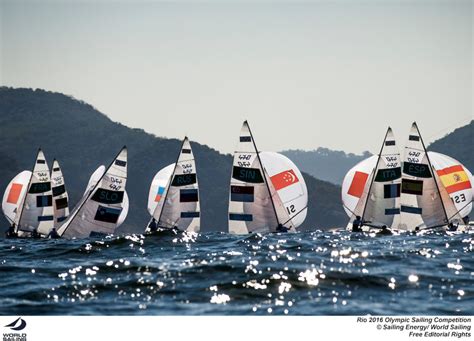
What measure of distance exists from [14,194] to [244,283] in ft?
182

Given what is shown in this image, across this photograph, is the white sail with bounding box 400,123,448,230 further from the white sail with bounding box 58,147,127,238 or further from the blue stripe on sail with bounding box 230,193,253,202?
the white sail with bounding box 58,147,127,238

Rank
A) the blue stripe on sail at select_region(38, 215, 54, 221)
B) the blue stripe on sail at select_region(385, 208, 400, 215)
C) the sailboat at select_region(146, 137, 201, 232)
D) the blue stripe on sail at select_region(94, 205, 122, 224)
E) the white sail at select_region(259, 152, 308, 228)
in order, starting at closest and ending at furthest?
1. the blue stripe on sail at select_region(94, 205, 122, 224)
2. the sailboat at select_region(146, 137, 201, 232)
3. the blue stripe on sail at select_region(385, 208, 400, 215)
4. the white sail at select_region(259, 152, 308, 228)
5. the blue stripe on sail at select_region(38, 215, 54, 221)

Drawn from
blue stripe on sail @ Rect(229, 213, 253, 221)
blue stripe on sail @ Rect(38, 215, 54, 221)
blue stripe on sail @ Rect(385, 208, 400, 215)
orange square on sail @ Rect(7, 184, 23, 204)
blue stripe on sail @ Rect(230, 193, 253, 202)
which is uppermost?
orange square on sail @ Rect(7, 184, 23, 204)

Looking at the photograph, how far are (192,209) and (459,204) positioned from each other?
20.2 metres

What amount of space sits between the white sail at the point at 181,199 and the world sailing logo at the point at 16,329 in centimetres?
3646

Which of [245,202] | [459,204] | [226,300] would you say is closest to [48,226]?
[245,202]

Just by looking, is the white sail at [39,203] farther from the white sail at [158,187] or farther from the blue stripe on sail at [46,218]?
the white sail at [158,187]

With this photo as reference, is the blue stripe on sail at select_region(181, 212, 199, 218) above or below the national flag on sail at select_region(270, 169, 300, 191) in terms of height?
below

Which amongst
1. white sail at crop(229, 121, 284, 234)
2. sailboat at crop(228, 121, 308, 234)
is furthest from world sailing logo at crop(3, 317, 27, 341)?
white sail at crop(229, 121, 284, 234)

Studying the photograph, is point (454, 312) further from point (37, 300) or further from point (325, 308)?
point (37, 300)

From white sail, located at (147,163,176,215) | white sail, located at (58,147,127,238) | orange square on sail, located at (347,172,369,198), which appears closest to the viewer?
white sail, located at (58,147,127,238)

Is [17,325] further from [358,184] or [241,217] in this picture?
[358,184]

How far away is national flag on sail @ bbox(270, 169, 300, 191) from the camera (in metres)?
58.1

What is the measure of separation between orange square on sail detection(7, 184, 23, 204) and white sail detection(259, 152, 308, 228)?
25398mm
